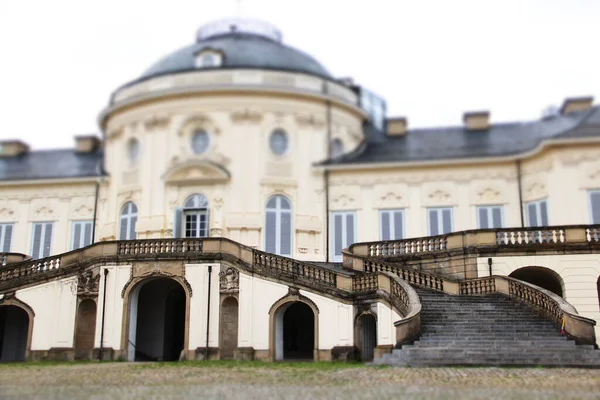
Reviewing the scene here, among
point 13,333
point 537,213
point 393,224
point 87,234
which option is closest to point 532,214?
point 537,213

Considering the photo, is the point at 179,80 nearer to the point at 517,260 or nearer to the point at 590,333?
the point at 517,260

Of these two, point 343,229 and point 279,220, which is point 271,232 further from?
point 343,229

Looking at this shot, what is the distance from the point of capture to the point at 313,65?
39438 mm

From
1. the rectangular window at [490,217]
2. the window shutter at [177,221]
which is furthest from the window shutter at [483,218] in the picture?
the window shutter at [177,221]

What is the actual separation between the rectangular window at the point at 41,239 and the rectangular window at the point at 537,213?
2359 cm

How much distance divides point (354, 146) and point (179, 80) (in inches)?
370

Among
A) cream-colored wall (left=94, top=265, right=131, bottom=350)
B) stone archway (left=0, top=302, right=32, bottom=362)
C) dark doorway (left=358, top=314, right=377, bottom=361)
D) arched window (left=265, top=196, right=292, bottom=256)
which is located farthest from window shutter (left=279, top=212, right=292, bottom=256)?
stone archway (left=0, top=302, right=32, bottom=362)

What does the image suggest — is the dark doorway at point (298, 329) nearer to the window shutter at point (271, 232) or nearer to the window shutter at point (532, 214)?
the window shutter at point (271, 232)

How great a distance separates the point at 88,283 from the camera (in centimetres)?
2798

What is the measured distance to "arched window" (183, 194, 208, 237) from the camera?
3484cm

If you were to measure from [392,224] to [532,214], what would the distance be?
21.0 ft

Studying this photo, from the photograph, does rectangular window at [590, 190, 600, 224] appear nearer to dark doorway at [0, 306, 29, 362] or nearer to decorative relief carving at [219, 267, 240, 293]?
decorative relief carving at [219, 267, 240, 293]

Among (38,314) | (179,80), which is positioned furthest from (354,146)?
(38,314)

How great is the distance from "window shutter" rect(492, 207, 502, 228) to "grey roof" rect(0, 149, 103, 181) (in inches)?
768
